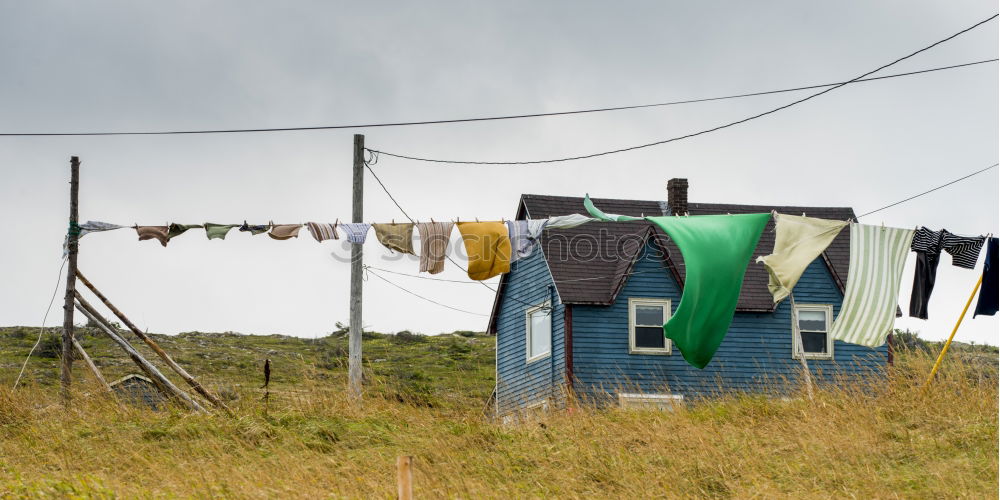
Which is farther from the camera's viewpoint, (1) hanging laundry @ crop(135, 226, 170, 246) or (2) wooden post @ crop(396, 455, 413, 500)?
(1) hanging laundry @ crop(135, 226, 170, 246)

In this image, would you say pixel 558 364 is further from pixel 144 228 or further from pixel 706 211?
pixel 144 228

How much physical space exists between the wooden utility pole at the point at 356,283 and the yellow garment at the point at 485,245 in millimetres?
1885

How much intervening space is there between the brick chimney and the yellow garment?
10475 millimetres

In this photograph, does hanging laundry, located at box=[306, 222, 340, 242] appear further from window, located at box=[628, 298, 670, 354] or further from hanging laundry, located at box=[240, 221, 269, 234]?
window, located at box=[628, 298, 670, 354]

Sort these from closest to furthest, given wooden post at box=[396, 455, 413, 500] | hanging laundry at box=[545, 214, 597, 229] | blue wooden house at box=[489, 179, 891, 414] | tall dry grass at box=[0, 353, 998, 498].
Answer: wooden post at box=[396, 455, 413, 500], tall dry grass at box=[0, 353, 998, 498], hanging laundry at box=[545, 214, 597, 229], blue wooden house at box=[489, 179, 891, 414]

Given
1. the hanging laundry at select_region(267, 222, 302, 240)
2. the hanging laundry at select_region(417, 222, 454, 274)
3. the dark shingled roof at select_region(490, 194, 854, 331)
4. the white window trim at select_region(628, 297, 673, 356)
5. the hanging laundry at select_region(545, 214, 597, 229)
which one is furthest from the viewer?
the dark shingled roof at select_region(490, 194, 854, 331)

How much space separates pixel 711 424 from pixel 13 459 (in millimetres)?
8685

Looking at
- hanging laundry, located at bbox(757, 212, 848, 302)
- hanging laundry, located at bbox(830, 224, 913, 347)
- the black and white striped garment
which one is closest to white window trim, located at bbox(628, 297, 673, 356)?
hanging laundry, located at bbox(757, 212, 848, 302)

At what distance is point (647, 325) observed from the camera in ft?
87.5

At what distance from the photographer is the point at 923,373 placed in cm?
1620

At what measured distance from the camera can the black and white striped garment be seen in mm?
18062

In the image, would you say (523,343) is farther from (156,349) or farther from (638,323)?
(156,349)

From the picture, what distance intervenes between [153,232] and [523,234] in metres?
6.21

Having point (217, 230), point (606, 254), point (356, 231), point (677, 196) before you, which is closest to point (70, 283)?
point (217, 230)
